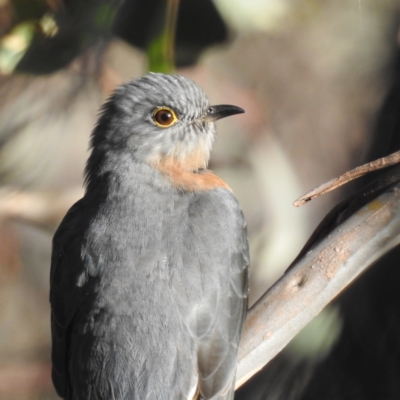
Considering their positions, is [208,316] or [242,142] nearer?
[208,316]

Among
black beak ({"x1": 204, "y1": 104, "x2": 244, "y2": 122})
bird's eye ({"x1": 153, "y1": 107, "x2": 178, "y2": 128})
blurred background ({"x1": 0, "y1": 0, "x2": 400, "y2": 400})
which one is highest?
bird's eye ({"x1": 153, "y1": 107, "x2": 178, "y2": 128})

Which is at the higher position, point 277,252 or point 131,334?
point 131,334

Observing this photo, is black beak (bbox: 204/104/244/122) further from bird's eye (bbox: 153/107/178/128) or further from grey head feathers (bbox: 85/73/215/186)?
bird's eye (bbox: 153/107/178/128)

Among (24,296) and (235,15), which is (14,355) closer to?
(24,296)

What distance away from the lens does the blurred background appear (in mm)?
3719

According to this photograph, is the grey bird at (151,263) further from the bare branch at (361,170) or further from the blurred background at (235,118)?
the blurred background at (235,118)

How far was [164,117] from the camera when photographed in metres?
2.82

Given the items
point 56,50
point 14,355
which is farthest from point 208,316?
point 56,50

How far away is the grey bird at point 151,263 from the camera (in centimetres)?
219

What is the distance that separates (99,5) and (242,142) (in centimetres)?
134

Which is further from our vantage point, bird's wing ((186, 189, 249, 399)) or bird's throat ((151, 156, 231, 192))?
bird's throat ((151, 156, 231, 192))

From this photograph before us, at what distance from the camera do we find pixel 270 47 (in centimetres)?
393

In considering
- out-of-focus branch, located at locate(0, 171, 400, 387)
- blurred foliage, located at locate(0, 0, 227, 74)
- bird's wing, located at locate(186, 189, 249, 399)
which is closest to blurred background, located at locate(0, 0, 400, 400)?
blurred foliage, located at locate(0, 0, 227, 74)

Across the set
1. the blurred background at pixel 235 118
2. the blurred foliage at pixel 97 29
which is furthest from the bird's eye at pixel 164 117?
the blurred foliage at pixel 97 29
